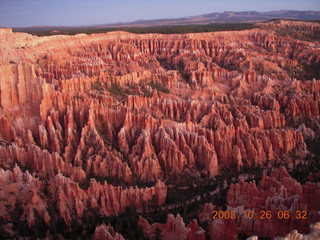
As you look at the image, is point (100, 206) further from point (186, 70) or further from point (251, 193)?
point (186, 70)

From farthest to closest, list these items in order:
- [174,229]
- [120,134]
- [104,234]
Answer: [120,134] → [174,229] → [104,234]

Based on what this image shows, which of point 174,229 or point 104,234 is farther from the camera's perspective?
point 174,229

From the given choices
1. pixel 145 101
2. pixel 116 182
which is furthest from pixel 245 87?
pixel 116 182

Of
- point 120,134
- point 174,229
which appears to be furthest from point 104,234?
point 120,134
